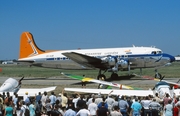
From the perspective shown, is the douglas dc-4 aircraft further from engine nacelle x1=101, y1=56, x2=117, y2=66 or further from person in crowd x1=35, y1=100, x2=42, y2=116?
person in crowd x1=35, y1=100, x2=42, y2=116

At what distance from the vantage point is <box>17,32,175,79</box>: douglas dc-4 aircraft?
111ft

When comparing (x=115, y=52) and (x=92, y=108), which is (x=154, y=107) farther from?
(x=115, y=52)

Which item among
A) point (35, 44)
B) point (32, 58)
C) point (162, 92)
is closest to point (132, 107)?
point (162, 92)

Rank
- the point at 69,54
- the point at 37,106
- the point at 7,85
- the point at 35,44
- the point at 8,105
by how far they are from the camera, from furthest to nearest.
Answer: the point at 35,44 < the point at 69,54 < the point at 7,85 < the point at 37,106 < the point at 8,105

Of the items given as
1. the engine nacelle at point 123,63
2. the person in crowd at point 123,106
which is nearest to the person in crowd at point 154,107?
the person in crowd at point 123,106

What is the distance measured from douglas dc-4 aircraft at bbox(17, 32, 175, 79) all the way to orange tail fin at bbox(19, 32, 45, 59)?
224 centimetres

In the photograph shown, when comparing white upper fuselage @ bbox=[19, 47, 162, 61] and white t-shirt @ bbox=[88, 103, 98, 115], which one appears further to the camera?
white upper fuselage @ bbox=[19, 47, 162, 61]

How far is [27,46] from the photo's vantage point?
40531mm

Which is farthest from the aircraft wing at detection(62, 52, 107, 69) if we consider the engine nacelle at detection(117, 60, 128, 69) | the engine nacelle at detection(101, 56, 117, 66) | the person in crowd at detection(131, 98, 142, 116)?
the person in crowd at detection(131, 98, 142, 116)

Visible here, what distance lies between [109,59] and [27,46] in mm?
12451

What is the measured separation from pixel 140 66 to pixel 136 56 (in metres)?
1.37

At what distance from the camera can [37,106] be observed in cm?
1373

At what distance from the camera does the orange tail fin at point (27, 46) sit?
39594mm

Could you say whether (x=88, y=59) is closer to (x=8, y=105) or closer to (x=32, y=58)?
(x=32, y=58)
